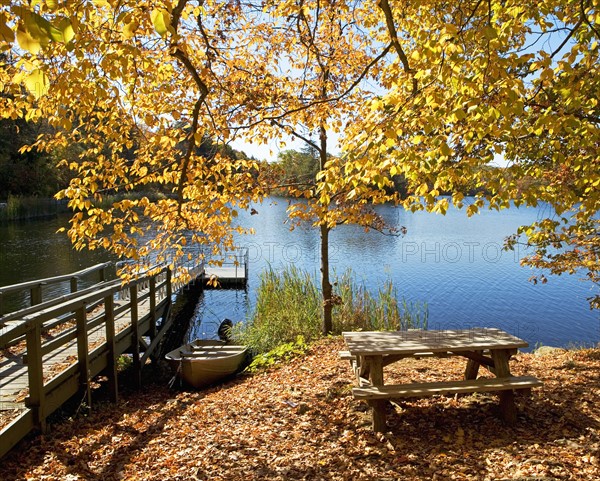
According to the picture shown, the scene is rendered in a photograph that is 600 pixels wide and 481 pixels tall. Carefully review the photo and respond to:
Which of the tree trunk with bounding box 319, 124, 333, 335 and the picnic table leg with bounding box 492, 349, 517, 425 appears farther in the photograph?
the tree trunk with bounding box 319, 124, 333, 335

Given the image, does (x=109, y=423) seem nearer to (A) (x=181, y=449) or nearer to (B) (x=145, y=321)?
(A) (x=181, y=449)

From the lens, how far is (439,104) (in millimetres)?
2932

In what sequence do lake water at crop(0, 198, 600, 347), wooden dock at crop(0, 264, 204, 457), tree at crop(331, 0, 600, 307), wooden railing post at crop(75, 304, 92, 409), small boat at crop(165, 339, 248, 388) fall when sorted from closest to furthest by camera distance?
tree at crop(331, 0, 600, 307) < wooden dock at crop(0, 264, 204, 457) < wooden railing post at crop(75, 304, 92, 409) < small boat at crop(165, 339, 248, 388) < lake water at crop(0, 198, 600, 347)

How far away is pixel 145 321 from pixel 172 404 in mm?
3350

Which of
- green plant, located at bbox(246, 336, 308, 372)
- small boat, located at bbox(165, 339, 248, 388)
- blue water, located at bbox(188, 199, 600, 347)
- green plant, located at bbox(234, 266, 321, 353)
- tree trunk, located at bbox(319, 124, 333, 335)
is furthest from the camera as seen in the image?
blue water, located at bbox(188, 199, 600, 347)

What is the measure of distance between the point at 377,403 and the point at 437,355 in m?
0.76

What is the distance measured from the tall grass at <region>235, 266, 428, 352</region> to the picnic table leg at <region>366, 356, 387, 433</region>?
12.2ft

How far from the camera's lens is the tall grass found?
7.99 metres

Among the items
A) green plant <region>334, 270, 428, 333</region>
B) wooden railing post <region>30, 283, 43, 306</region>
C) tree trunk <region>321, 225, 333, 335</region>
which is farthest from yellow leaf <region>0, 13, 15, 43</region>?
green plant <region>334, 270, 428, 333</region>

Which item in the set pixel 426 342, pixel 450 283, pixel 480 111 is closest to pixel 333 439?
pixel 426 342

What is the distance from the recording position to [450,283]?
16141 mm

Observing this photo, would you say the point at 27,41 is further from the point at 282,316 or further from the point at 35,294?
the point at 282,316

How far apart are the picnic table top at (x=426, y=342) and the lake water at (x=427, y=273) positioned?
3039mm

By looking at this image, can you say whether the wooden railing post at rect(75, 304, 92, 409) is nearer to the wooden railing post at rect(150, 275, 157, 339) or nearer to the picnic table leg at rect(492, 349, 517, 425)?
the wooden railing post at rect(150, 275, 157, 339)
